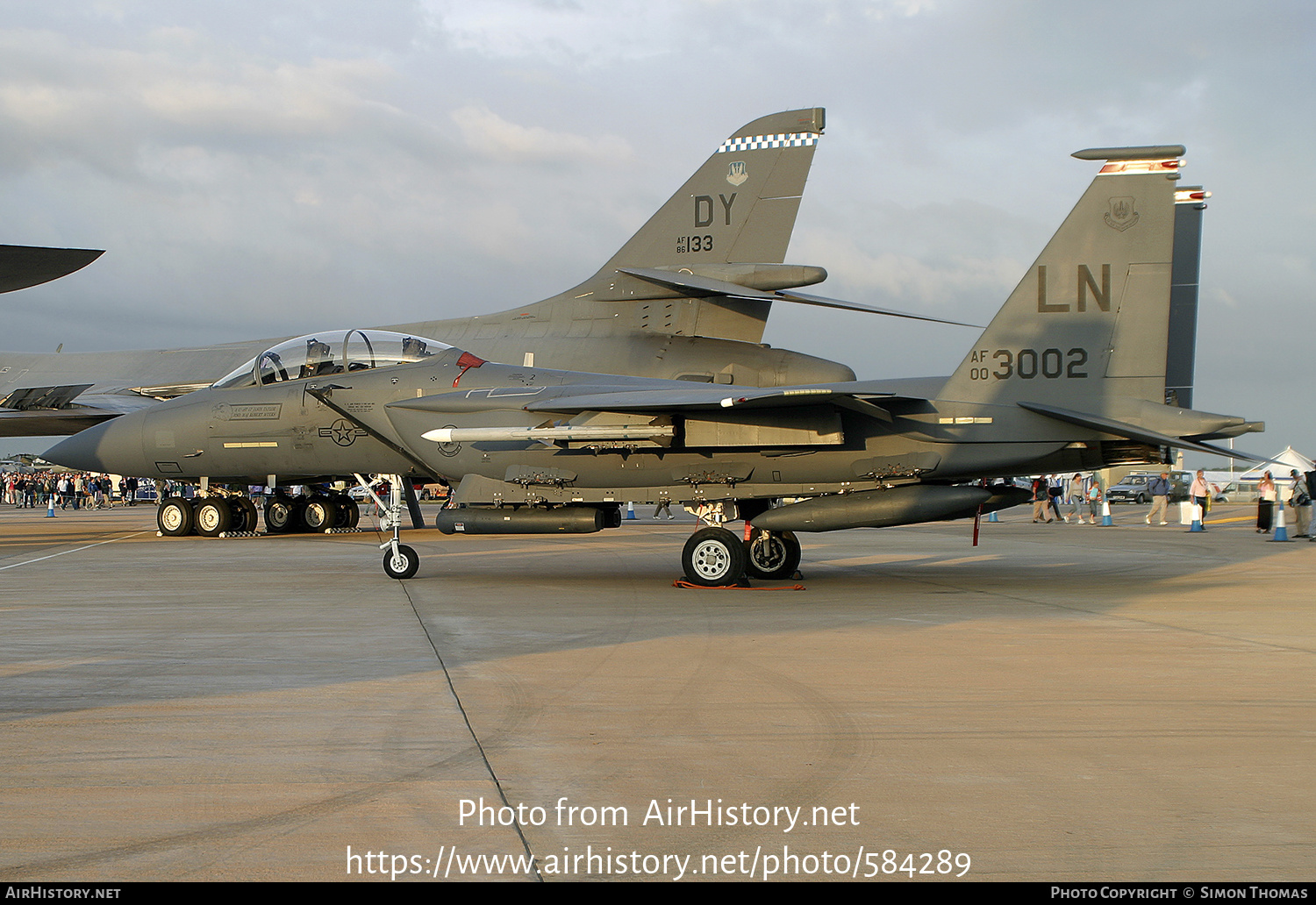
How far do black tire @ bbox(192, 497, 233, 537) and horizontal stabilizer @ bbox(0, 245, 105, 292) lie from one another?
10177 millimetres

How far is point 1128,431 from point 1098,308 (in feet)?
4.27

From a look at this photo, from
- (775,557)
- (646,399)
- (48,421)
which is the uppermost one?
(646,399)

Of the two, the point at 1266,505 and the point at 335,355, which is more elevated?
the point at 335,355

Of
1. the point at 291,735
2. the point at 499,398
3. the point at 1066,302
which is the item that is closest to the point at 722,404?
the point at 499,398

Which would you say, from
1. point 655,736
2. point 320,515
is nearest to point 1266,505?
point 320,515

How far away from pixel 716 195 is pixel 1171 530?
14.7m

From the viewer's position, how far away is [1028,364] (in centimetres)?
1012

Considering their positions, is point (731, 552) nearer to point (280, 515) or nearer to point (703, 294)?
point (703, 294)

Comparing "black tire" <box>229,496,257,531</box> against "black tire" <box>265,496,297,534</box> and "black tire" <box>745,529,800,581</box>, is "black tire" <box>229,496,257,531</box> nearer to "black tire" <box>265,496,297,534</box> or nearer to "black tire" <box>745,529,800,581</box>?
"black tire" <box>265,496,297,534</box>

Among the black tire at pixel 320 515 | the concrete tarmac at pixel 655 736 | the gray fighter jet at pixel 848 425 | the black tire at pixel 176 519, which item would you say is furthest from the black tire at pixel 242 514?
the concrete tarmac at pixel 655 736

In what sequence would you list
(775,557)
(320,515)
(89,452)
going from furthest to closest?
(320,515), (89,452), (775,557)

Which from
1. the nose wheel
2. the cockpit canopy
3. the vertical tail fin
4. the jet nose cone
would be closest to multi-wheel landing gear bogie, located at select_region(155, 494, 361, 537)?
the jet nose cone

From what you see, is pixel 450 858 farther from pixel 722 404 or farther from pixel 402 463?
pixel 402 463

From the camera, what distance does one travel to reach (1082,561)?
14.8m
